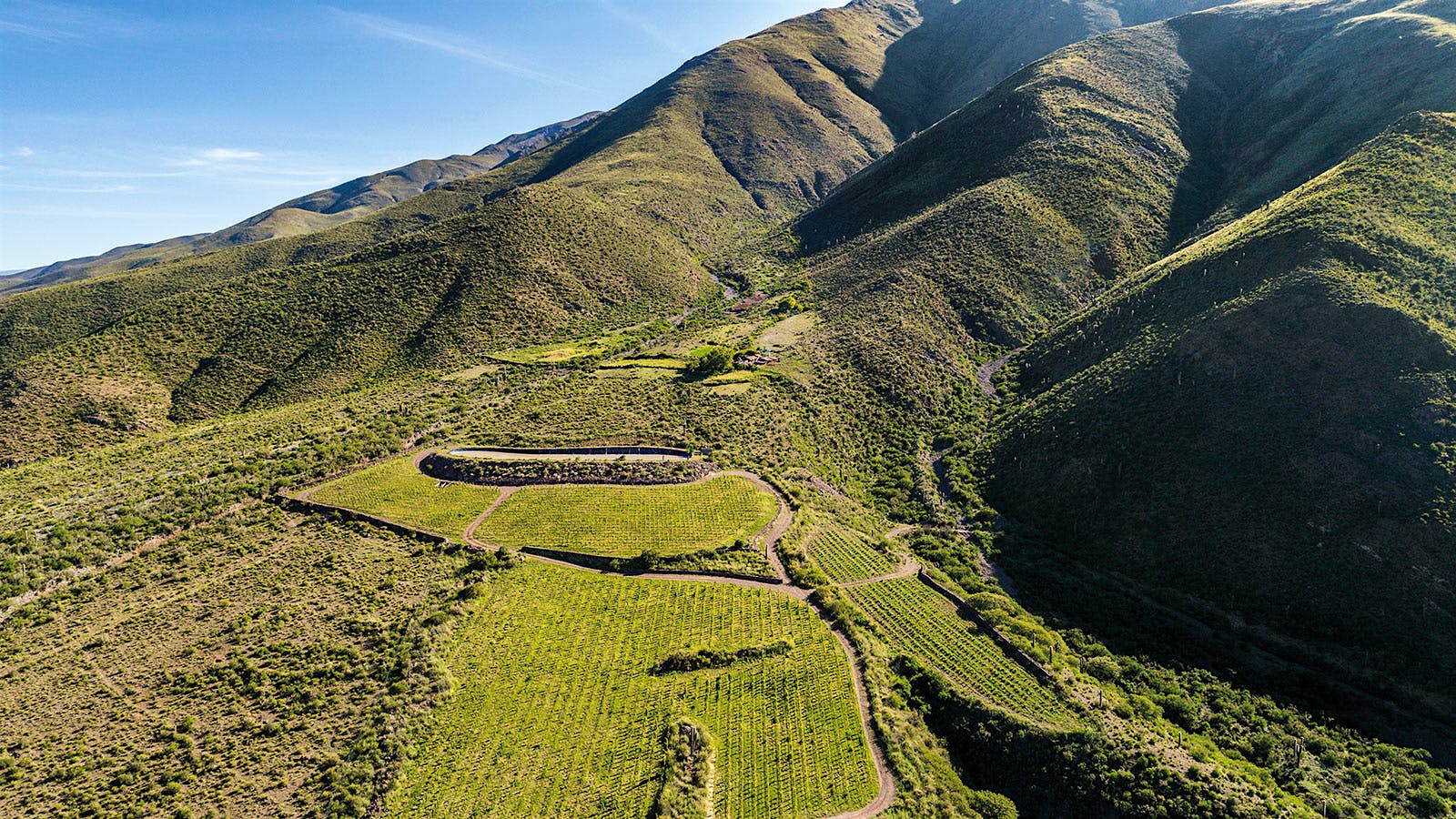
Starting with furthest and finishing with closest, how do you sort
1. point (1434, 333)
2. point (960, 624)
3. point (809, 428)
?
point (809, 428), point (1434, 333), point (960, 624)

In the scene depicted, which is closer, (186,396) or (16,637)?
(16,637)

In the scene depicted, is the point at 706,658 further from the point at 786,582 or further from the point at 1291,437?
the point at 1291,437

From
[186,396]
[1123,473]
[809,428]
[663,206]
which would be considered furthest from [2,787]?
[663,206]

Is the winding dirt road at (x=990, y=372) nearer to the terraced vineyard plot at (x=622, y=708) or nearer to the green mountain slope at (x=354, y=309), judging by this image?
the terraced vineyard plot at (x=622, y=708)

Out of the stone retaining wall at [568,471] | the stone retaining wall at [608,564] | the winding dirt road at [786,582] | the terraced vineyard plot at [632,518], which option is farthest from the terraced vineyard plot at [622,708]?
the stone retaining wall at [568,471]

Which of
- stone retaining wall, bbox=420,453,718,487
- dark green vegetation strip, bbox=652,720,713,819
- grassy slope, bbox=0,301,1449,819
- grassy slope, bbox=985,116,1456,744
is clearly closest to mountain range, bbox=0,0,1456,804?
grassy slope, bbox=985,116,1456,744

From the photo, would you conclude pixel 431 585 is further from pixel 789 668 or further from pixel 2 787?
pixel 789 668

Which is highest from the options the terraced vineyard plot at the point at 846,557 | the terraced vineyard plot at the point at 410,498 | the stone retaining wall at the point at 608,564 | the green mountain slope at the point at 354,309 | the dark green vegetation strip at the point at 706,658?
the green mountain slope at the point at 354,309

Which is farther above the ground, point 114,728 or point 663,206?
point 663,206
